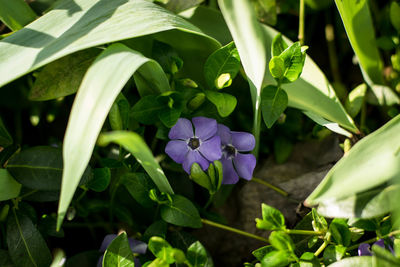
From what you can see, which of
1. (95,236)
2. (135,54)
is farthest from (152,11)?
(95,236)

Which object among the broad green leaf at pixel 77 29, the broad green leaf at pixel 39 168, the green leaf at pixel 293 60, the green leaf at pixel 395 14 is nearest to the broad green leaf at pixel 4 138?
the broad green leaf at pixel 39 168

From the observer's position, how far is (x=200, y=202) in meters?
0.96

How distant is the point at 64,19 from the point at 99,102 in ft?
0.76

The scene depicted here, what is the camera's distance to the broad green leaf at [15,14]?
31.4 inches

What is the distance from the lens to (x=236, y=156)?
794 millimetres

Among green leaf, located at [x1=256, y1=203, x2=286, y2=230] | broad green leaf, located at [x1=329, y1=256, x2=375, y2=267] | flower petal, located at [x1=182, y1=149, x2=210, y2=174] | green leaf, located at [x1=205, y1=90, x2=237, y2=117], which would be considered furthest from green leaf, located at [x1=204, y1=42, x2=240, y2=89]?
broad green leaf, located at [x1=329, y1=256, x2=375, y2=267]

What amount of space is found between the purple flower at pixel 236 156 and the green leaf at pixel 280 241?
0.52ft

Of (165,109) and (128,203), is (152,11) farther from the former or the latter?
(128,203)

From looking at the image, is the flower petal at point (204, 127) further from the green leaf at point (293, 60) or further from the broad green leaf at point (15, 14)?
the broad green leaf at point (15, 14)

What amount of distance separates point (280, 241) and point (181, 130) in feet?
0.85

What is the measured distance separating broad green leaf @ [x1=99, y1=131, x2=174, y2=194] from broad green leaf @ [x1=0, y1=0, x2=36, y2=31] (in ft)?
1.04

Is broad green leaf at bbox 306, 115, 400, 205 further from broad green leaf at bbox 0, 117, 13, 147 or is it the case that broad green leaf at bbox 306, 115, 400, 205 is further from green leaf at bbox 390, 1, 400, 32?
broad green leaf at bbox 0, 117, 13, 147

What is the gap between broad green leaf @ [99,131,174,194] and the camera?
489 millimetres

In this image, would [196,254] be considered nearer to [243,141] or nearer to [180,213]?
[180,213]
